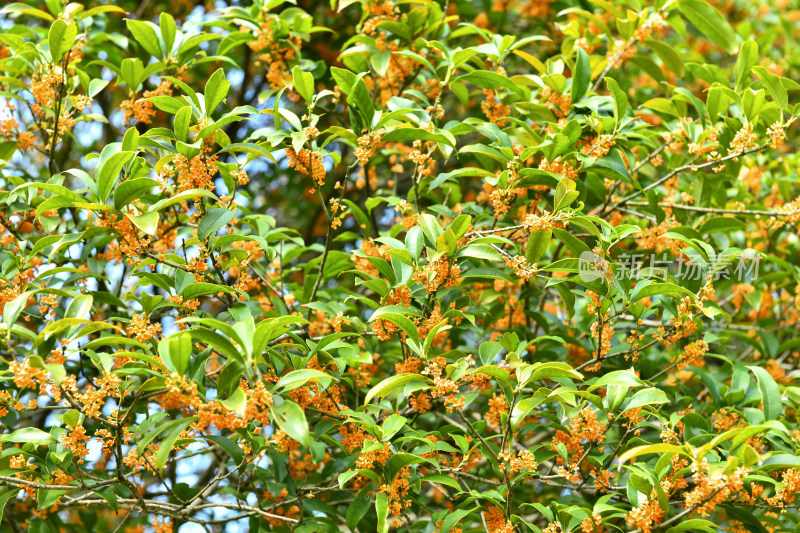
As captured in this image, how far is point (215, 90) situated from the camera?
2.27 metres

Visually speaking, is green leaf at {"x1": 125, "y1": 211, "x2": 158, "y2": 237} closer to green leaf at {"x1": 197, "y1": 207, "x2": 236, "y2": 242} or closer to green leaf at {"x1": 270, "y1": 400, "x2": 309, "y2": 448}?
green leaf at {"x1": 197, "y1": 207, "x2": 236, "y2": 242}

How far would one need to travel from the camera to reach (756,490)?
84.2 inches

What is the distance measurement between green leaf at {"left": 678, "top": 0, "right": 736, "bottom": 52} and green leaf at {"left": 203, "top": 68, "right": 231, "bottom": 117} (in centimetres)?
210

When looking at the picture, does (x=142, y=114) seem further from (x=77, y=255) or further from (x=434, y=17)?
(x=434, y=17)

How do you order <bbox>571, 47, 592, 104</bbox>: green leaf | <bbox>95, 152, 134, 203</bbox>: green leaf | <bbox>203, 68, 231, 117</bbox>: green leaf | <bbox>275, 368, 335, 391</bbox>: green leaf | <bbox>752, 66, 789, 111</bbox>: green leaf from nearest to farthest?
<bbox>275, 368, 335, 391</bbox>: green leaf → <bbox>95, 152, 134, 203</bbox>: green leaf → <bbox>203, 68, 231, 117</bbox>: green leaf → <bbox>752, 66, 789, 111</bbox>: green leaf → <bbox>571, 47, 592, 104</bbox>: green leaf

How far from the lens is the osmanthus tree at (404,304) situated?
6.61ft

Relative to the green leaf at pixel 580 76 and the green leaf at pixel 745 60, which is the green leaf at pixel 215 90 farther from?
the green leaf at pixel 745 60

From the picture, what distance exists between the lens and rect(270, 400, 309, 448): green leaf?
1.62 m

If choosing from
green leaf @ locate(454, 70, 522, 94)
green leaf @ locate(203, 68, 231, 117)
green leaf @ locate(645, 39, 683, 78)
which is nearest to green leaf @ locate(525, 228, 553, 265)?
green leaf @ locate(454, 70, 522, 94)

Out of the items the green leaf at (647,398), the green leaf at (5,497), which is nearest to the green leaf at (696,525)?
the green leaf at (647,398)

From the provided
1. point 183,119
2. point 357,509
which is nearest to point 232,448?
point 357,509

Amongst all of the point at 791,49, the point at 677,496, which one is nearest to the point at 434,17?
the point at 677,496

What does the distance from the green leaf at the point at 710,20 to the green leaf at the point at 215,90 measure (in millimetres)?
2100

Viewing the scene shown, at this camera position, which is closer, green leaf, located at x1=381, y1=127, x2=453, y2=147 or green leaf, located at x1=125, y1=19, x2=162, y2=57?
green leaf, located at x1=381, y1=127, x2=453, y2=147
